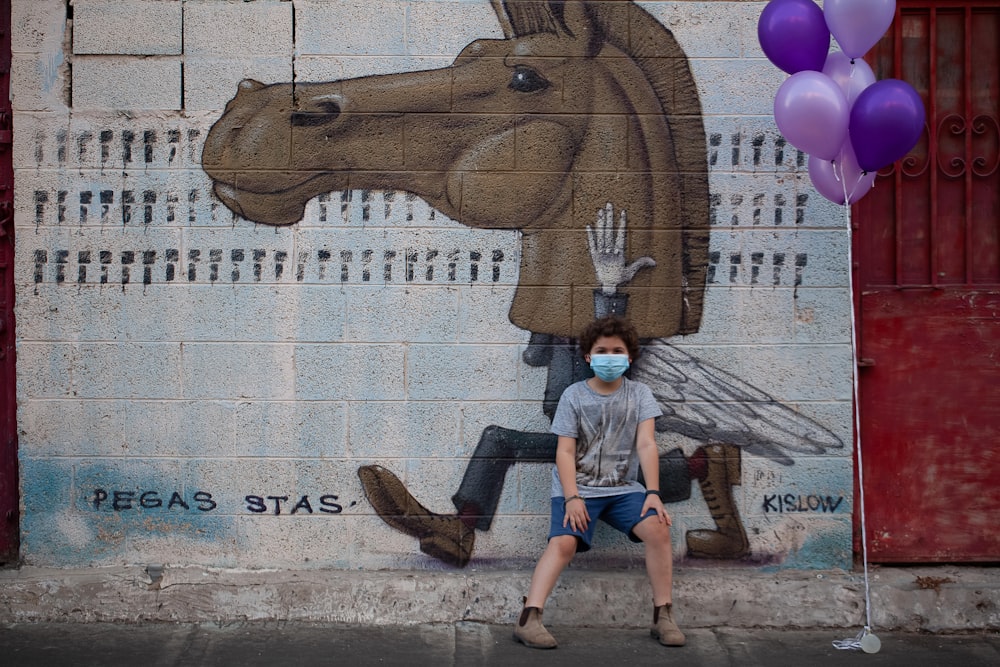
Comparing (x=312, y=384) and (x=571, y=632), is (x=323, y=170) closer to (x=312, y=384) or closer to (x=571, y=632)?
(x=312, y=384)

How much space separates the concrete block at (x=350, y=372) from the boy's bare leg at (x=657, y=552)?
4.21 ft

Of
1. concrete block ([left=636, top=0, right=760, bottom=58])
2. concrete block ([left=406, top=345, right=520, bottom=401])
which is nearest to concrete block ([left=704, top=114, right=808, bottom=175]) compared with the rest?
concrete block ([left=636, top=0, right=760, bottom=58])

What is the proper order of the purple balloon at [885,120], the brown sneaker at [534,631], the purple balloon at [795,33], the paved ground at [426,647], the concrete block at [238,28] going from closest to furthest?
the purple balloon at [885,120]
the purple balloon at [795,33]
the paved ground at [426,647]
the brown sneaker at [534,631]
the concrete block at [238,28]

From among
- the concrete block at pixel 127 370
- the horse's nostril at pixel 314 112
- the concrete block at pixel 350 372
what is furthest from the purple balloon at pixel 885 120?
the concrete block at pixel 127 370

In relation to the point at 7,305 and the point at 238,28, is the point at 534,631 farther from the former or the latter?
the point at 238,28

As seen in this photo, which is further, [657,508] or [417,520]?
[417,520]

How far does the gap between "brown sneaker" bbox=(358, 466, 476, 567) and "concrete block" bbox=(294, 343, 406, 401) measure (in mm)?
368

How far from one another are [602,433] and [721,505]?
2.50ft

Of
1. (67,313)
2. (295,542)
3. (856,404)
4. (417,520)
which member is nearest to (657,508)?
(856,404)

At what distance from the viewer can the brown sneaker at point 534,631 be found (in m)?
4.14

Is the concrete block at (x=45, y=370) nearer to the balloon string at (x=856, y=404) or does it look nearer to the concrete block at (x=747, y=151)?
the concrete block at (x=747, y=151)

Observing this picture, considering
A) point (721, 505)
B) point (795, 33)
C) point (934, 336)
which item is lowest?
point (721, 505)

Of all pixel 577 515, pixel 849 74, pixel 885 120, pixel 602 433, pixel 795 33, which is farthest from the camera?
pixel 602 433

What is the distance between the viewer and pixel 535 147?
15.0ft
